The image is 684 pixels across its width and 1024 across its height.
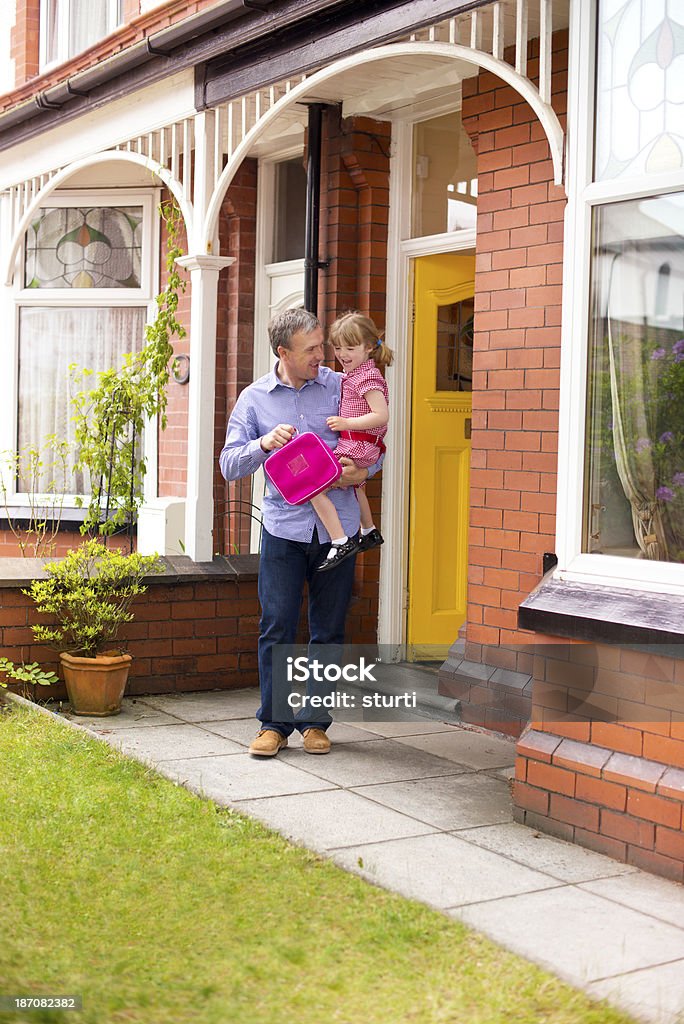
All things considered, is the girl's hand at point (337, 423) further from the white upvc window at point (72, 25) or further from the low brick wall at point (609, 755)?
the white upvc window at point (72, 25)

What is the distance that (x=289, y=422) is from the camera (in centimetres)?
564

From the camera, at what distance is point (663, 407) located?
4.56m

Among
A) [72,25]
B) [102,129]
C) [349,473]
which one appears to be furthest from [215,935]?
[72,25]

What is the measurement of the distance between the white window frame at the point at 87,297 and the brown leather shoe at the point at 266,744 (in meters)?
4.24

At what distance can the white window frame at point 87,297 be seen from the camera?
32.5 ft

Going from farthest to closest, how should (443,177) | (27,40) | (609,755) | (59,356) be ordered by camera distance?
(27,40)
(59,356)
(443,177)
(609,755)

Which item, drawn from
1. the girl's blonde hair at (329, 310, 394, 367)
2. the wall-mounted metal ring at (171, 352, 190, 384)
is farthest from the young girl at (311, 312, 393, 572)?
the wall-mounted metal ring at (171, 352, 190, 384)

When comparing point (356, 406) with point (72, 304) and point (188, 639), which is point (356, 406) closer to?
point (188, 639)

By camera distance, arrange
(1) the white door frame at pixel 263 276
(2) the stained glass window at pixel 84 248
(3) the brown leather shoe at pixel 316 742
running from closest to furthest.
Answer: (3) the brown leather shoe at pixel 316 742 < (1) the white door frame at pixel 263 276 < (2) the stained glass window at pixel 84 248

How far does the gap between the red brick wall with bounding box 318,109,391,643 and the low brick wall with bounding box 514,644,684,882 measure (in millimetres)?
3006

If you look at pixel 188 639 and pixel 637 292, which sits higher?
pixel 637 292

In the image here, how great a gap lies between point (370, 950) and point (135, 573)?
3.62m

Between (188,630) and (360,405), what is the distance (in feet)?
7.21

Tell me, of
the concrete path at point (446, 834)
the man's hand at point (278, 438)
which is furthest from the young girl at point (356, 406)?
the concrete path at point (446, 834)
